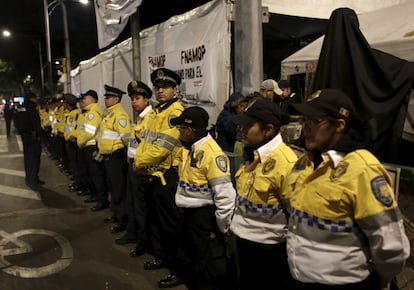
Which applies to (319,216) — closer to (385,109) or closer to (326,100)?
(326,100)

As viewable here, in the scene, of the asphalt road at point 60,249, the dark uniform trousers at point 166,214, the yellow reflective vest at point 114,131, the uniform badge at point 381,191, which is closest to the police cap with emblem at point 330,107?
the uniform badge at point 381,191

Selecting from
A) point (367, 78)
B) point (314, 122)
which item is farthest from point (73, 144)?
point (314, 122)

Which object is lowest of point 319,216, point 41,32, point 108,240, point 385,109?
point 108,240

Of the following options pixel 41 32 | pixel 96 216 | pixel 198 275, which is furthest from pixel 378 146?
pixel 41 32

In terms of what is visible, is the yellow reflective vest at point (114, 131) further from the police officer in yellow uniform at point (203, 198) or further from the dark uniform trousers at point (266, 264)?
the dark uniform trousers at point (266, 264)

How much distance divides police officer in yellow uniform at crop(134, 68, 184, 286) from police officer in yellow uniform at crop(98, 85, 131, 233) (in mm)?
1319

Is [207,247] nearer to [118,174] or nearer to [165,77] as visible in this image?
[165,77]

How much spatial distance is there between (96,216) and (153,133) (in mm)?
3019

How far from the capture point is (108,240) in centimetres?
560

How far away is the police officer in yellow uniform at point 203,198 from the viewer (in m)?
3.35

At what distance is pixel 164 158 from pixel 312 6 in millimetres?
3840

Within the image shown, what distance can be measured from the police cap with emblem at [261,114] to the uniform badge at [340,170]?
76 centimetres

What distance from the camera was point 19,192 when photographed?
336 inches

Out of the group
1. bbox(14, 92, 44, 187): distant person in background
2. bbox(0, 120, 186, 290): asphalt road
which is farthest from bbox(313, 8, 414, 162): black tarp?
bbox(14, 92, 44, 187): distant person in background
